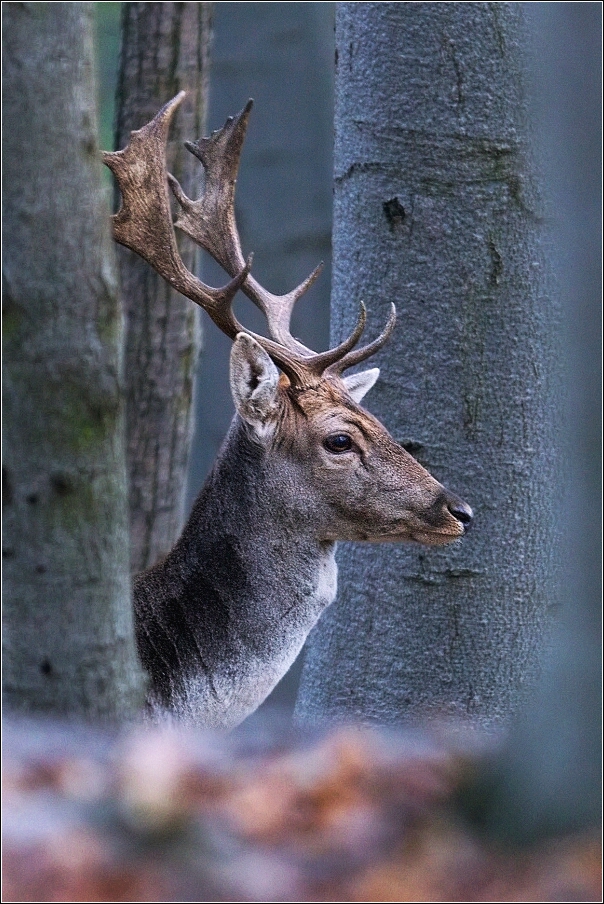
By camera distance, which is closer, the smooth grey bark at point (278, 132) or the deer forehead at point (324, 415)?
the deer forehead at point (324, 415)

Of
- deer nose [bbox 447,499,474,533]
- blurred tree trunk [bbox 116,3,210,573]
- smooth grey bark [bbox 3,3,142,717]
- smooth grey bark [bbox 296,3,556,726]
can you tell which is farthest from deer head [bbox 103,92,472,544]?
blurred tree trunk [bbox 116,3,210,573]

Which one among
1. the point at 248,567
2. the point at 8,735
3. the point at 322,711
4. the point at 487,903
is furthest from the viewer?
the point at 322,711

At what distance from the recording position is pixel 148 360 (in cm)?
587

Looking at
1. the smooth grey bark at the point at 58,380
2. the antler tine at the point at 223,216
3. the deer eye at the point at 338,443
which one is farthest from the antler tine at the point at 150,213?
the smooth grey bark at the point at 58,380

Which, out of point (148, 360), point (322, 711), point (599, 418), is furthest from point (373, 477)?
point (148, 360)

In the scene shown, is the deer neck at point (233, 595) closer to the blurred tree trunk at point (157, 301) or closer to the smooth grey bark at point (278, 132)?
the blurred tree trunk at point (157, 301)

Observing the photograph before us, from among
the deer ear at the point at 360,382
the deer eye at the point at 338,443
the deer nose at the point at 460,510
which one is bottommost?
the deer nose at the point at 460,510

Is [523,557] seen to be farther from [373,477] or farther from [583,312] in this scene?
[583,312]

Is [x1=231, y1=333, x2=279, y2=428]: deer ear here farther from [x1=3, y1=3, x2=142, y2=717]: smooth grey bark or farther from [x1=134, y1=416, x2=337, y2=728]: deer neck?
[x1=3, y1=3, x2=142, y2=717]: smooth grey bark

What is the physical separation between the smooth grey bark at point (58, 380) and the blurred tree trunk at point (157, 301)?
141 inches

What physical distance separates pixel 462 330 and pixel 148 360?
225cm

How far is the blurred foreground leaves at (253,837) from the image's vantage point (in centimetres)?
158

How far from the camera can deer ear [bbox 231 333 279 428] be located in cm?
376

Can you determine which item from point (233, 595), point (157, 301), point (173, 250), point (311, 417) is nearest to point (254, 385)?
point (311, 417)
